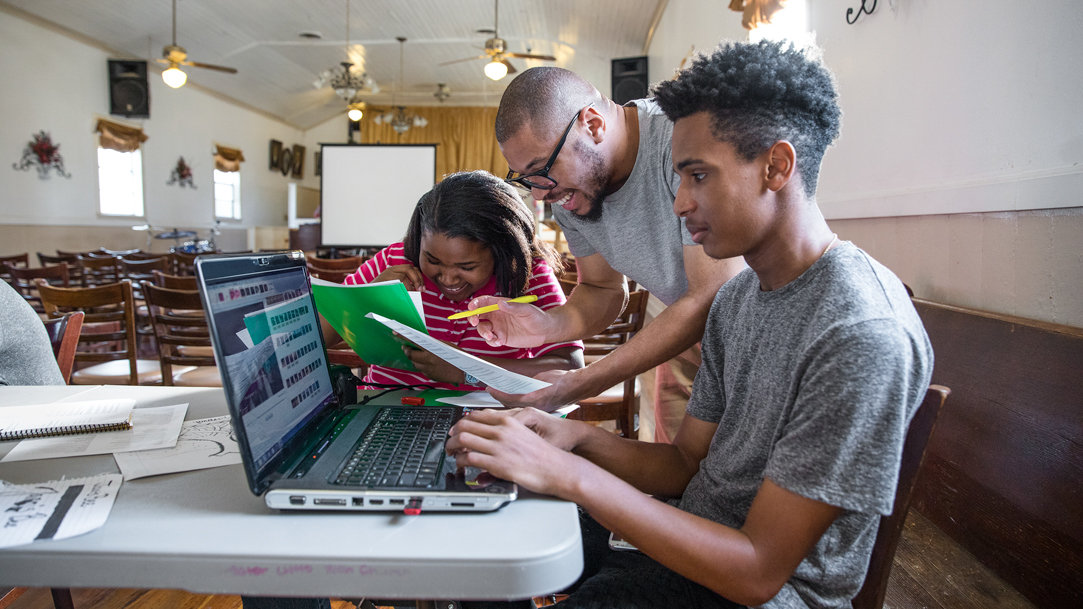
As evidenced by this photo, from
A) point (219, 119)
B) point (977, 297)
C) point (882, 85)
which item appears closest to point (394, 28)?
point (219, 119)

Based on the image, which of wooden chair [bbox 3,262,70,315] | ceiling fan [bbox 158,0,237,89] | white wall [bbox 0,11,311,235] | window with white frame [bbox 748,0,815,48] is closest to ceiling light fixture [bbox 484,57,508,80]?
ceiling fan [bbox 158,0,237,89]

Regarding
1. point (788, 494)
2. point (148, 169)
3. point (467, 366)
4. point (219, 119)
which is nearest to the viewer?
point (788, 494)

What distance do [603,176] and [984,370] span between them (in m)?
0.81

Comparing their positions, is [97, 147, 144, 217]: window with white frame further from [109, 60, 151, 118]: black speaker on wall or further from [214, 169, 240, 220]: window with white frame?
[214, 169, 240, 220]: window with white frame

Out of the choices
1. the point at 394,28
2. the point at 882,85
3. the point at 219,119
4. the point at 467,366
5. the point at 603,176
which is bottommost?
the point at 467,366

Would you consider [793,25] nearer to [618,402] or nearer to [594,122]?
[618,402]

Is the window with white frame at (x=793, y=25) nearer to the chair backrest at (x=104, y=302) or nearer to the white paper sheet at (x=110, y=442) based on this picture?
the white paper sheet at (x=110, y=442)

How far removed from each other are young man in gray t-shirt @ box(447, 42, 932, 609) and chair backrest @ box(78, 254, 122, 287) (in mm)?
4873

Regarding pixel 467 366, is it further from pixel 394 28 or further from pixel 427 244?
pixel 394 28

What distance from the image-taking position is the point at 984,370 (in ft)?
3.90

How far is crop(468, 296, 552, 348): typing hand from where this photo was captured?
1.37 meters

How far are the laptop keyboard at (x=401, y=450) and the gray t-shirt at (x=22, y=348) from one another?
944 millimetres

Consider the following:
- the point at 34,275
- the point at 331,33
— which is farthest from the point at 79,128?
the point at 34,275

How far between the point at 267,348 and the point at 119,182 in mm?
9978
